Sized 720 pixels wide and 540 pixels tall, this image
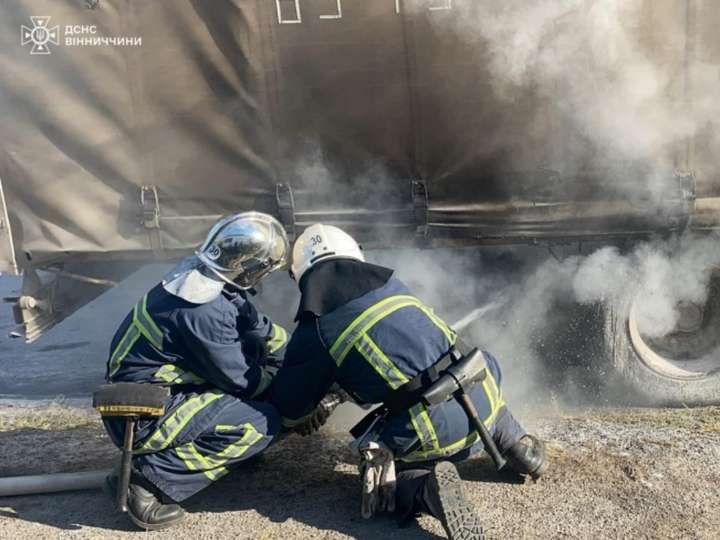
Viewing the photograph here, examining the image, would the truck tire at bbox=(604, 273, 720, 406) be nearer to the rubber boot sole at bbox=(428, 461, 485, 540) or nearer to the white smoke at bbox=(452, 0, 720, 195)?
the white smoke at bbox=(452, 0, 720, 195)

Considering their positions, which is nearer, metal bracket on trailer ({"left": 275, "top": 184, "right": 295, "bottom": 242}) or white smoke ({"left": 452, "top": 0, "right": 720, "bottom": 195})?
white smoke ({"left": 452, "top": 0, "right": 720, "bottom": 195})

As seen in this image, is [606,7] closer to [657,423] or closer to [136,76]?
[657,423]

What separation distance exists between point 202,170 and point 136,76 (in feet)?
2.17

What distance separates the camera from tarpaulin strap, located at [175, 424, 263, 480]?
126 inches

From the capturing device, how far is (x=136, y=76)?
4.15 meters

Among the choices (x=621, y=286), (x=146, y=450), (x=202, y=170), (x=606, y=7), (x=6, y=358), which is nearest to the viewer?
(x=146, y=450)

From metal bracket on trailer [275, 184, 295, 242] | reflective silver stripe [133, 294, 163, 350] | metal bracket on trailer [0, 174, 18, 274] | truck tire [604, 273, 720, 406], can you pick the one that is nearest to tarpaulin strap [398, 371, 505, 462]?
reflective silver stripe [133, 294, 163, 350]

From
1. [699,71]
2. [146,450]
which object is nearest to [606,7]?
[699,71]

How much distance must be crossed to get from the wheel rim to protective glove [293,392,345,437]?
86.1 inches

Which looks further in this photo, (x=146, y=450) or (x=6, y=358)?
(x=6, y=358)

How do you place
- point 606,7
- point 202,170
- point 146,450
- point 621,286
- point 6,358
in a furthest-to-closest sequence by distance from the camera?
point 6,358, point 621,286, point 202,170, point 606,7, point 146,450

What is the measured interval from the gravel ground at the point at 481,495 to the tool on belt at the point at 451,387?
1.28 feet

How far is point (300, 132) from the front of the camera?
4203mm

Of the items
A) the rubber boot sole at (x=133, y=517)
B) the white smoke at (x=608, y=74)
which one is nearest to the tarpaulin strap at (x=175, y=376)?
the rubber boot sole at (x=133, y=517)
